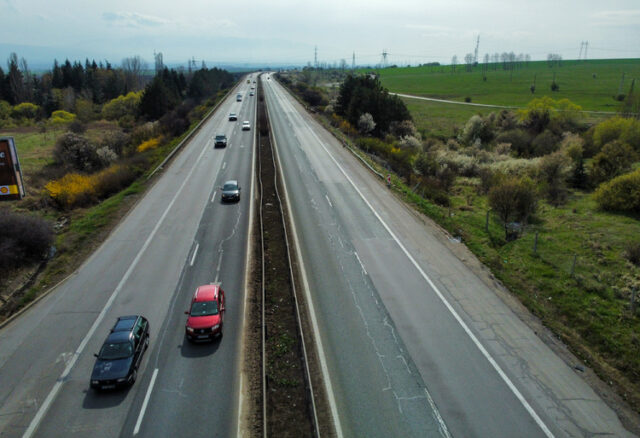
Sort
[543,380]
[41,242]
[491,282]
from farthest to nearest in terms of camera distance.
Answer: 1. [41,242]
2. [491,282]
3. [543,380]

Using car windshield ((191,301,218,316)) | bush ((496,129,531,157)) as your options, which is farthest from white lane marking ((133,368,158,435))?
bush ((496,129,531,157))

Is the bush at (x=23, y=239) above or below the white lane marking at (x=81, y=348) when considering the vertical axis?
above

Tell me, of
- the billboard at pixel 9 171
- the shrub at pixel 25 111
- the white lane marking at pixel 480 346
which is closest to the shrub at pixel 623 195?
the white lane marking at pixel 480 346

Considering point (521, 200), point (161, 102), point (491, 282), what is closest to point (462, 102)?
point (161, 102)

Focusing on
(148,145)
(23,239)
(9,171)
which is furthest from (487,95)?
(9,171)

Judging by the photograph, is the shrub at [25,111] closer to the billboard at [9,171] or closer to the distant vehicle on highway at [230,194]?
the distant vehicle on highway at [230,194]

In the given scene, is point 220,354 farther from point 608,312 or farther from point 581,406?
point 608,312

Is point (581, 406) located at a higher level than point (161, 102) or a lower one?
lower
